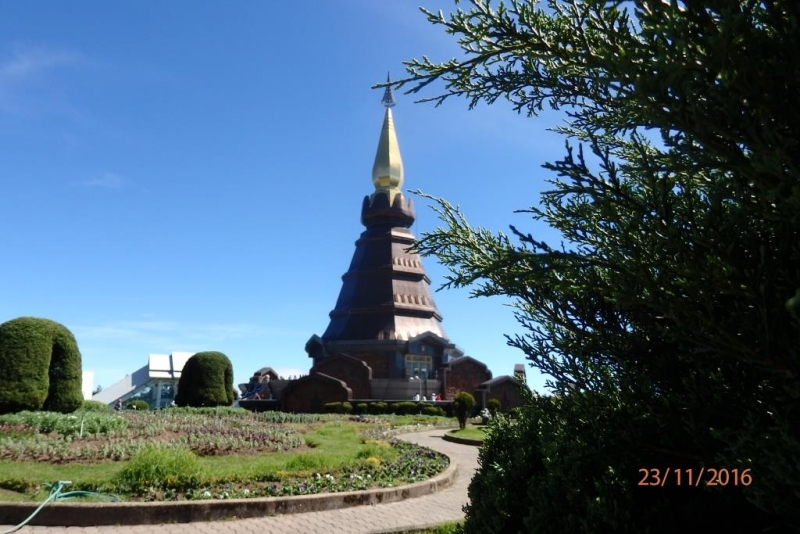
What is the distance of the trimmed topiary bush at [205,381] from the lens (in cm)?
2809

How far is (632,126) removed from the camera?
13.2ft

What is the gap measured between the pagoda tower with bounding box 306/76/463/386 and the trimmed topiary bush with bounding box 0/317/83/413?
68.4 ft

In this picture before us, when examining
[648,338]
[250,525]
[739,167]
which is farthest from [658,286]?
[250,525]

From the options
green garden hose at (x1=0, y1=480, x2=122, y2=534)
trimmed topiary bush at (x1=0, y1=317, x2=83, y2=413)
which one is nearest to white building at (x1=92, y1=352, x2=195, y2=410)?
trimmed topiary bush at (x1=0, y1=317, x2=83, y2=413)

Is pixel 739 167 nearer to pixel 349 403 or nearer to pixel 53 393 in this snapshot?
pixel 53 393

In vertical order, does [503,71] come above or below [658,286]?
above

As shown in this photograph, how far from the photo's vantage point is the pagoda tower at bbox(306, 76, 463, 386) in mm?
41656

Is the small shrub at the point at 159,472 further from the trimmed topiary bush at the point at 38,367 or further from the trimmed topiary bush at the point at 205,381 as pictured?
the trimmed topiary bush at the point at 205,381

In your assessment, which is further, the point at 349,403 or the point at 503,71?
the point at 349,403

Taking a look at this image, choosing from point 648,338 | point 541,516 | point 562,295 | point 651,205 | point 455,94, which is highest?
point 455,94

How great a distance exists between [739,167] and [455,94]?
8.22ft

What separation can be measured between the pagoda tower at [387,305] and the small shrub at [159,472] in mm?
28433

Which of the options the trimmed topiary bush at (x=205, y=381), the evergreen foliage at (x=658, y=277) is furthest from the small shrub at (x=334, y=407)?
the evergreen foliage at (x=658, y=277)

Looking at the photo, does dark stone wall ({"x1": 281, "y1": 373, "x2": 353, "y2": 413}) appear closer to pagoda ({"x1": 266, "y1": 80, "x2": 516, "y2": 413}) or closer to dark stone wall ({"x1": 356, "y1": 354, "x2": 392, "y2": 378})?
pagoda ({"x1": 266, "y1": 80, "x2": 516, "y2": 413})
